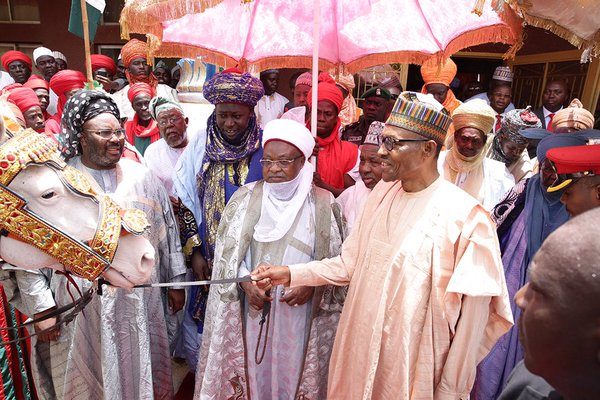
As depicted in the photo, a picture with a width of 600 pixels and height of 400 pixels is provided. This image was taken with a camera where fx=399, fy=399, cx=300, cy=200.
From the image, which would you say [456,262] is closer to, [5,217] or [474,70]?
[5,217]

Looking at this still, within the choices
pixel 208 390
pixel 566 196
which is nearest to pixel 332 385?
pixel 208 390

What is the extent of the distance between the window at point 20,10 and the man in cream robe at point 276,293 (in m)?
12.1

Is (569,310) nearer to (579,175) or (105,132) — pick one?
(579,175)

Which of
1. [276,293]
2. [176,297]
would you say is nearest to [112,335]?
[176,297]

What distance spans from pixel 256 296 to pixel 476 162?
2.13 metres

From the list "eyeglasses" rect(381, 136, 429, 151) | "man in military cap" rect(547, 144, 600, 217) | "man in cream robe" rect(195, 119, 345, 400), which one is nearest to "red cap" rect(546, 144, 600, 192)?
"man in military cap" rect(547, 144, 600, 217)

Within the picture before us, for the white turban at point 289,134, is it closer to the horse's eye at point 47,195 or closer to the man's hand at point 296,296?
the man's hand at point 296,296

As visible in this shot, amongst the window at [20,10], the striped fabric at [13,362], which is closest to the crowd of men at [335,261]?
the striped fabric at [13,362]

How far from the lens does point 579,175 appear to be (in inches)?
80.6

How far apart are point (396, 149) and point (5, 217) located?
1633 millimetres

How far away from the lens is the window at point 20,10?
11047mm

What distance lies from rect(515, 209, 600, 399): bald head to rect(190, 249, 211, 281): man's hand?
2.51m

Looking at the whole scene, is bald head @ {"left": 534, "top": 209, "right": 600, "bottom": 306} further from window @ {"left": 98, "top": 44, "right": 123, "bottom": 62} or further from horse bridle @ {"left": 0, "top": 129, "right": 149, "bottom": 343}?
window @ {"left": 98, "top": 44, "right": 123, "bottom": 62}

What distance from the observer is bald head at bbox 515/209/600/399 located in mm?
714
